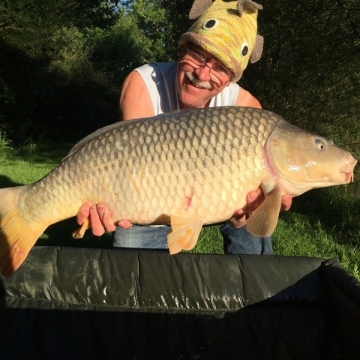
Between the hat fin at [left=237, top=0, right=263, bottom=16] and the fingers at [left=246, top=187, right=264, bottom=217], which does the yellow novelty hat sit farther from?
the fingers at [left=246, top=187, right=264, bottom=217]

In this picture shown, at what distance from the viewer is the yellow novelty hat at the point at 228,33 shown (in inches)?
65.5

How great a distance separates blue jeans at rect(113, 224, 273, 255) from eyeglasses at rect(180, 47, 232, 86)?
650 mm

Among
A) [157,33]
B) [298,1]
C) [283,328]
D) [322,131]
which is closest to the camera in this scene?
[283,328]

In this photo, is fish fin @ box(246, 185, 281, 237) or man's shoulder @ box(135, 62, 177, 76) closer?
fish fin @ box(246, 185, 281, 237)

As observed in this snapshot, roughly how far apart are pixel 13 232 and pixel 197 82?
2.74ft

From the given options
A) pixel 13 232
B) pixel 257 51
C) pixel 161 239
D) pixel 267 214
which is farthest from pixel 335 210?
pixel 13 232

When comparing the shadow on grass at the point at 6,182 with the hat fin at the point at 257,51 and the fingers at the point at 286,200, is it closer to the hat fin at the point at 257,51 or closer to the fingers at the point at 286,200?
the hat fin at the point at 257,51

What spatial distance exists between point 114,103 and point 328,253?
12.7 meters

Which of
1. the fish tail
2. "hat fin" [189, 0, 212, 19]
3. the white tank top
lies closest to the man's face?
the white tank top

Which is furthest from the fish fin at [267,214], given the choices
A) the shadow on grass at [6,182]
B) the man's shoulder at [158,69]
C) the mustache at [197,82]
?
the shadow on grass at [6,182]

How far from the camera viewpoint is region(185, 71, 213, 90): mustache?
5.73ft

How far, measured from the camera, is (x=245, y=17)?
5.75ft

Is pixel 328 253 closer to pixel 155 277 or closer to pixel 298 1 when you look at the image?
pixel 155 277

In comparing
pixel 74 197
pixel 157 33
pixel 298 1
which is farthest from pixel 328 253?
pixel 157 33
